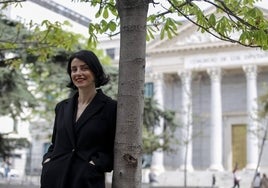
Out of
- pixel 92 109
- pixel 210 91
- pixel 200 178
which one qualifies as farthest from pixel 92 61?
pixel 210 91

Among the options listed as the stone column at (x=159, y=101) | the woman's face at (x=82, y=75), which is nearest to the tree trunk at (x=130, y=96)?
the woman's face at (x=82, y=75)

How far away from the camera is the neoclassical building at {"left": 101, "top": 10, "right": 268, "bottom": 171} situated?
1640 inches

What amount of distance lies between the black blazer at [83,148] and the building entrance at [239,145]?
40.2 meters

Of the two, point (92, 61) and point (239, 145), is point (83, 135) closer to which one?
point (92, 61)

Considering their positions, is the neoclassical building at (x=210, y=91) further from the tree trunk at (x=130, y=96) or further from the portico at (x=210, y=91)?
the tree trunk at (x=130, y=96)

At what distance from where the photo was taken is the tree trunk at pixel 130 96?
3.30m

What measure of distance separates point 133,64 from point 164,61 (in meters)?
42.3

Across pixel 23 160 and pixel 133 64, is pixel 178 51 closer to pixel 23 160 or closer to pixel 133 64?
pixel 23 160

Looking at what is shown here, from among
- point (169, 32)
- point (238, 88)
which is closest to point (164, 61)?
point (238, 88)

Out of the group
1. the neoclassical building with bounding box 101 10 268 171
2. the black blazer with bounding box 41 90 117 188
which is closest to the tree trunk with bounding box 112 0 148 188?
the black blazer with bounding box 41 90 117 188

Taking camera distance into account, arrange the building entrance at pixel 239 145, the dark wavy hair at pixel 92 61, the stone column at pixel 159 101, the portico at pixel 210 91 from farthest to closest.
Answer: the stone column at pixel 159 101 → the building entrance at pixel 239 145 → the portico at pixel 210 91 → the dark wavy hair at pixel 92 61

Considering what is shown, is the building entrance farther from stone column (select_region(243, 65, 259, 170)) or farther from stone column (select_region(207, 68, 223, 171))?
stone column (select_region(243, 65, 259, 170))

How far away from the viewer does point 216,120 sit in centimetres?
4209

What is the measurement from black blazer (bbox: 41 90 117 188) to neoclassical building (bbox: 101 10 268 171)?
37111 millimetres
